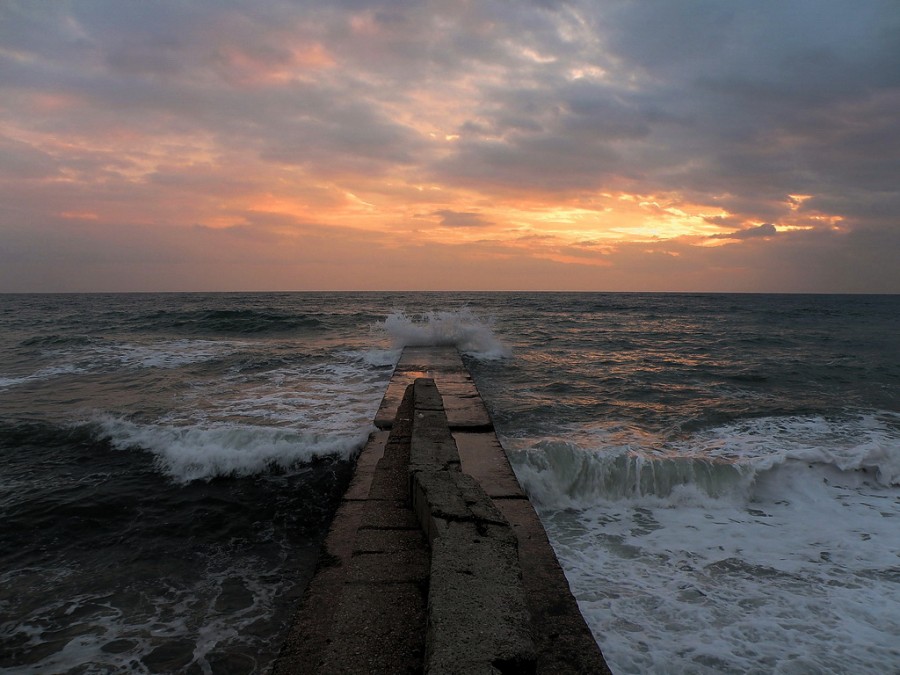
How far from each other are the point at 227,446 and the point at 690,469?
5.59m

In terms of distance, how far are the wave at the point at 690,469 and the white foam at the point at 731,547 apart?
17 mm

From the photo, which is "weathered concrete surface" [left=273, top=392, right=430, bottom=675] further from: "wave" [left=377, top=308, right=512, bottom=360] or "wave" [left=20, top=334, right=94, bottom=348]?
"wave" [left=20, top=334, right=94, bottom=348]

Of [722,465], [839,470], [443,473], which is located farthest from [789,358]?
[443,473]

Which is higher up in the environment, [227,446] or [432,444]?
[432,444]

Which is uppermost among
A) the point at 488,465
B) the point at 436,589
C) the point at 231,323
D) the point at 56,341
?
the point at 436,589

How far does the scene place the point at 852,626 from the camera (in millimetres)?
3191

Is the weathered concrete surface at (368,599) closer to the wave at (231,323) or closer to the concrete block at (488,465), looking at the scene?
the concrete block at (488,465)

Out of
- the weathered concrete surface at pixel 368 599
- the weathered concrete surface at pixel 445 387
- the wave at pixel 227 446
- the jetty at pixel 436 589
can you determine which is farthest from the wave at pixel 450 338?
the weathered concrete surface at pixel 368 599

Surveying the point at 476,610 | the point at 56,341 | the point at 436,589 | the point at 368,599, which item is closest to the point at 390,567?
the point at 368,599

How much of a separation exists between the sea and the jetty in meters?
0.67

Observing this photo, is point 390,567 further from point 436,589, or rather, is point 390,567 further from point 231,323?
point 231,323

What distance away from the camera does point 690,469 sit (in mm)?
5480

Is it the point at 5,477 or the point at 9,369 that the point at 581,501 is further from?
the point at 9,369

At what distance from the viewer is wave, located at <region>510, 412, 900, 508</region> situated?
204 inches
